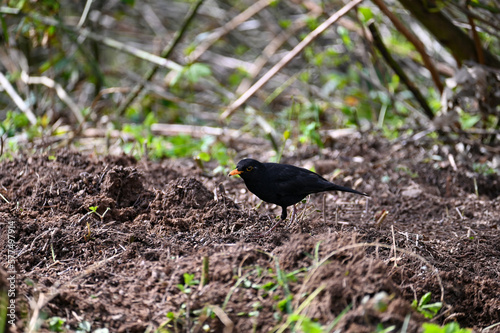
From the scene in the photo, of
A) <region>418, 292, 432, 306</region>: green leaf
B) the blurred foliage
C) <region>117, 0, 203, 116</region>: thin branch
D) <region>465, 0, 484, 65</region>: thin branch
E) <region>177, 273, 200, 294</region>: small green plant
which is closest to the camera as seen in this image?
<region>177, 273, 200, 294</region>: small green plant

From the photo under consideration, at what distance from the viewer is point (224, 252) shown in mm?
2779

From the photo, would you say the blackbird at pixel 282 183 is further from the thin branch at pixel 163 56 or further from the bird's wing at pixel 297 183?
the thin branch at pixel 163 56

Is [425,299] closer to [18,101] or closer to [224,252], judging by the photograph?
[224,252]

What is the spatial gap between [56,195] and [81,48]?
12.3ft

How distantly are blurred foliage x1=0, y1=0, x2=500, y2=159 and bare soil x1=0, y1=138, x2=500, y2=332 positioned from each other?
1.13 meters

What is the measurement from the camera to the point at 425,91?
823 cm

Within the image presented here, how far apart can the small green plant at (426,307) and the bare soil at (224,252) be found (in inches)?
3.3

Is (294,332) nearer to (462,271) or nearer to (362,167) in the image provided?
(462,271)

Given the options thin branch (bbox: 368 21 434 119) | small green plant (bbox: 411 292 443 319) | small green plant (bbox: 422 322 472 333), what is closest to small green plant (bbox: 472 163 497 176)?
thin branch (bbox: 368 21 434 119)

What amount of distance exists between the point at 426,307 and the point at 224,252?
106 cm

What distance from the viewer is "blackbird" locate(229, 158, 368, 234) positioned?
373cm

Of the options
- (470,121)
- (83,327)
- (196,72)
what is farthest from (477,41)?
(83,327)

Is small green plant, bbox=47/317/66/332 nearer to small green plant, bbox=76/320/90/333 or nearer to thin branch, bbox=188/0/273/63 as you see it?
small green plant, bbox=76/320/90/333

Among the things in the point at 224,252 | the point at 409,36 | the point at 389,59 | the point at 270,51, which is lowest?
the point at 270,51
